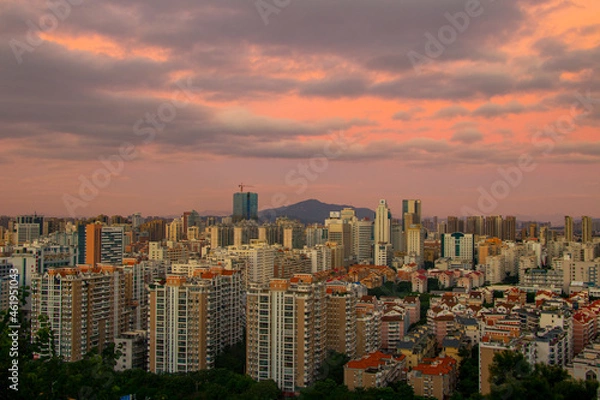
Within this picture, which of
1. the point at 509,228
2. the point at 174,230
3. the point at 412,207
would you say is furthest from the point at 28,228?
the point at 509,228

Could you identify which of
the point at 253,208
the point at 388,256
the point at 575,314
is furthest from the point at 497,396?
the point at 253,208

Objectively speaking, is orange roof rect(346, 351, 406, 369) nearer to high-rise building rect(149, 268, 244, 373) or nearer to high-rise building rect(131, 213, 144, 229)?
high-rise building rect(149, 268, 244, 373)

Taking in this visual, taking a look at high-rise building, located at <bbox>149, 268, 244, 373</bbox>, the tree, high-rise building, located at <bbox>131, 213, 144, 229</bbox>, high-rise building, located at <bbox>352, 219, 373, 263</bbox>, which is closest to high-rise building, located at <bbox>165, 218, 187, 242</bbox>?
high-rise building, located at <bbox>131, 213, 144, 229</bbox>

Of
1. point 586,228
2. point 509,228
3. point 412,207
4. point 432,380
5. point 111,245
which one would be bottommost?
point 432,380

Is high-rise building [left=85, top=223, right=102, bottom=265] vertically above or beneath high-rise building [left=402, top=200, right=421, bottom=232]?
beneath

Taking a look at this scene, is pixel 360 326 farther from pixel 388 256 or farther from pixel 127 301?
pixel 388 256

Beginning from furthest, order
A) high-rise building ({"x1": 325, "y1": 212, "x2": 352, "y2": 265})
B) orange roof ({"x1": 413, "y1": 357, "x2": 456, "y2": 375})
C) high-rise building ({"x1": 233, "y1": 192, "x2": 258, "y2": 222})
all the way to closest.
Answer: high-rise building ({"x1": 233, "y1": 192, "x2": 258, "y2": 222})
high-rise building ({"x1": 325, "y1": 212, "x2": 352, "y2": 265})
orange roof ({"x1": 413, "y1": 357, "x2": 456, "y2": 375})

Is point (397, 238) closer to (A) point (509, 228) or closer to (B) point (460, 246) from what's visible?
(B) point (460, 246)
